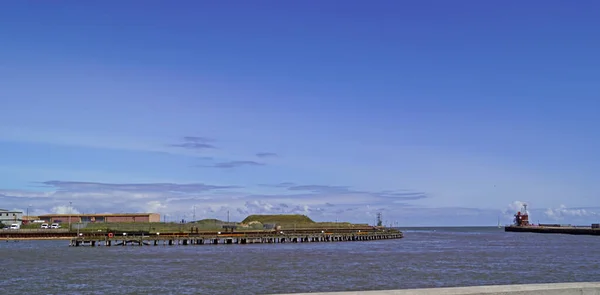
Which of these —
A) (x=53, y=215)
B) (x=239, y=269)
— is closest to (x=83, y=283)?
(x=239, y=269)

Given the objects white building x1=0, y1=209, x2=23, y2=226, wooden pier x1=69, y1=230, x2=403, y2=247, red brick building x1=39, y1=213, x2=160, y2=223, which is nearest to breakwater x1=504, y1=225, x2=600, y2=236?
wooden pier x1=69, y1=230, x2=403, y2=247

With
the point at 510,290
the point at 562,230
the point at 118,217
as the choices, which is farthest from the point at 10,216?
the point at 510,290

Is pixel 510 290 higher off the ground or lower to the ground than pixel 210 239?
higher

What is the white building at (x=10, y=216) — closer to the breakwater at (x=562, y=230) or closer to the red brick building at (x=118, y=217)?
the red brick building at (x=118, y=217)

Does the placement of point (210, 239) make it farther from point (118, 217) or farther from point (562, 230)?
point (562, 230)

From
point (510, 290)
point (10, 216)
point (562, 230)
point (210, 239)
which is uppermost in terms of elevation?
point (10, 216)

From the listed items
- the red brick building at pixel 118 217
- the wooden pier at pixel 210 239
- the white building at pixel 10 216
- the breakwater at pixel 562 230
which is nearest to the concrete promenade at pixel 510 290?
the wooden pier at pixel 210 239

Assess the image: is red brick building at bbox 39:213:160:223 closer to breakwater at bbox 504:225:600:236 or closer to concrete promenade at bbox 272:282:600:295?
breakwater at bbox 504:225:600:236

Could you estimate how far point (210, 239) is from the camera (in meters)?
110

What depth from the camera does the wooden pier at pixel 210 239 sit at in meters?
A: 98.9

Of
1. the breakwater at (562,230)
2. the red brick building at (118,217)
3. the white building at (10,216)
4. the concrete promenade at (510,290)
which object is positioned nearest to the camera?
the concrete promenade at (510,290)

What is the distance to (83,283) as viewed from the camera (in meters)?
38.7

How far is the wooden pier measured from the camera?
98863 mm

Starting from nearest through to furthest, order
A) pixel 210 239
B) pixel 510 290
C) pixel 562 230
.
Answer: pixel 510 290 < pixel 210 239 < pixel 562 230
